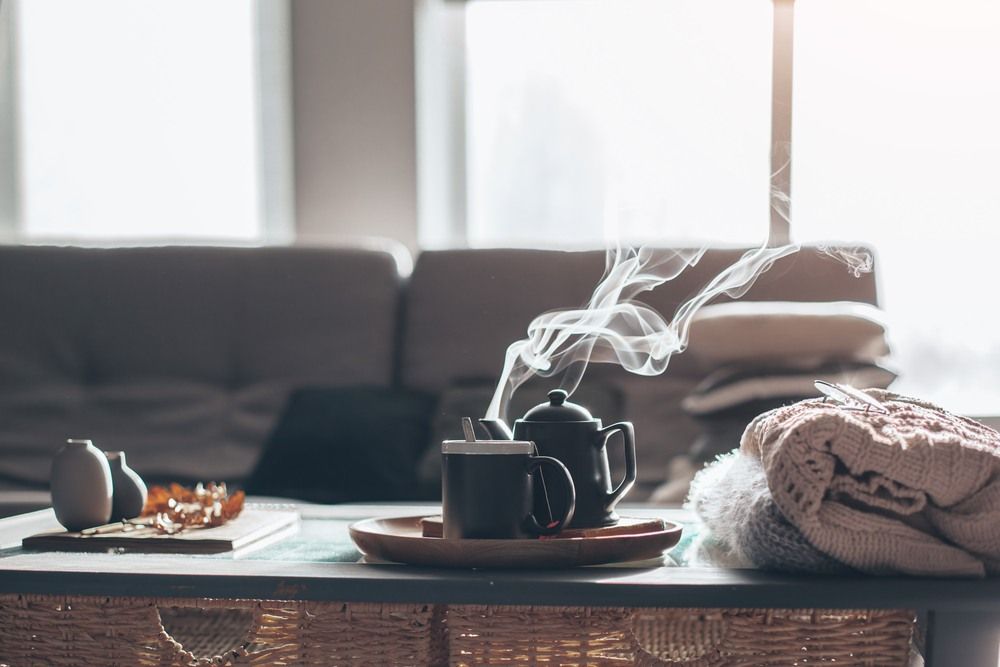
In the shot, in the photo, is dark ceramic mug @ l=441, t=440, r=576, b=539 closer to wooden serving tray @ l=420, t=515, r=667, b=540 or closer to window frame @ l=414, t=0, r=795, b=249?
wooden serving tray @ l=420, t=515, r=667, b=540

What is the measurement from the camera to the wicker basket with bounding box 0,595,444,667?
2.60 ft

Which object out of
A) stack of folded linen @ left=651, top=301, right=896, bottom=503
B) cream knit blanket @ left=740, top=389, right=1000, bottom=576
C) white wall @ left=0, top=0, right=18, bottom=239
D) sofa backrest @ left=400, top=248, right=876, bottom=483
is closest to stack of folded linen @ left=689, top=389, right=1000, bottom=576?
cream knit blanket @ left=740, top=389, right=1000, bottom=576

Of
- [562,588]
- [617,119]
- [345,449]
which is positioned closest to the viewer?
[562,588]

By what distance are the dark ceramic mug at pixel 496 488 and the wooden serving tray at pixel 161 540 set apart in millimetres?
287

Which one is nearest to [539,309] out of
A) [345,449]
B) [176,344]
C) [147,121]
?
[345,449]

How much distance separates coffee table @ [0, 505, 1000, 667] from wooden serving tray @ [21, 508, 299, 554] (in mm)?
129

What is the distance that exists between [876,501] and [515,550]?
0.28 metres

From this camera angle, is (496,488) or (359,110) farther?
(359,110)

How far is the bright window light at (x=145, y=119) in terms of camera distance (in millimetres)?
2832

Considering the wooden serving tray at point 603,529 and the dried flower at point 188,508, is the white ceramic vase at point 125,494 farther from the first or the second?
the wooden serving tray at point 603,529

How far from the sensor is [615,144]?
2729 mm

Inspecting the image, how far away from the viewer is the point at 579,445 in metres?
0.87

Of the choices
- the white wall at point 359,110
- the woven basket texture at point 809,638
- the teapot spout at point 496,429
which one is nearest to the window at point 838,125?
the white wall at point 359,110

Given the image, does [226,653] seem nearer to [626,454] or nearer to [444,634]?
[444,634]
